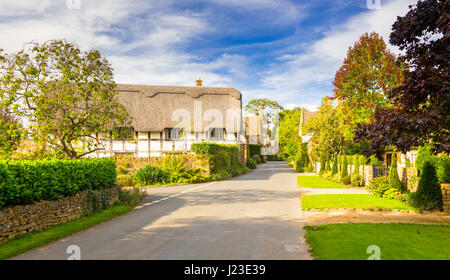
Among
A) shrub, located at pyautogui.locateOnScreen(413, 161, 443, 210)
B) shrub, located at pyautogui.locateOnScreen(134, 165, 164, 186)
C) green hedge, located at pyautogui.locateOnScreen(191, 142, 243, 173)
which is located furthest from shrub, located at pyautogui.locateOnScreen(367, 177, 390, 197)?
shrub, located at pyautogui.locateOnScreen(134, 165, 164, 186)

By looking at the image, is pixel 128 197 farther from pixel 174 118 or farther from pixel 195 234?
pixel 174 118

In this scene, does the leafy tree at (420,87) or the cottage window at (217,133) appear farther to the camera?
the cottage window at (217,133)

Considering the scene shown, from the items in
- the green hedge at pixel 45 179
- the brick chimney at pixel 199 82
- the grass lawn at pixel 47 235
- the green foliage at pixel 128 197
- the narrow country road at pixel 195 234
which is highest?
the brick chimney at pixel 199 82

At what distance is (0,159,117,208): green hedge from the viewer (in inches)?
321

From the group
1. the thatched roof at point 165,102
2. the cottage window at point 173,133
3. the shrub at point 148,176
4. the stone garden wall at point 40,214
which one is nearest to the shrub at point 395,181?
the stone garden wall at point 40,214

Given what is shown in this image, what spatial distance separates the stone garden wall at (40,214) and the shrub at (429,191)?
11862mm

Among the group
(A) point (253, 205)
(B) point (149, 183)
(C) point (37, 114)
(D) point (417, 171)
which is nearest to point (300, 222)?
(A) point (253, 205)

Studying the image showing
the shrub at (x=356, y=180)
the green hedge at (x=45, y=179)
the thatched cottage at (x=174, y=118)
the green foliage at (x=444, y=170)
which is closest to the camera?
the green hedge at (x=45, y=179)

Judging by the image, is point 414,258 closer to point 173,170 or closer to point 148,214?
point 148,214

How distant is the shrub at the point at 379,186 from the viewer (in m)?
16.2

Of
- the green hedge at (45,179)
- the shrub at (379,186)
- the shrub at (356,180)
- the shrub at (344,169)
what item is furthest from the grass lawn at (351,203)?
the shrub at (344,169)

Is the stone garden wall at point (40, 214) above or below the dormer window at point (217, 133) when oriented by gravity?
below

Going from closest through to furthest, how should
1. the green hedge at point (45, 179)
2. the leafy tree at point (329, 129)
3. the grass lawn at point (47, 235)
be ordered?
1. the grass lawn at point (47, 235)
2. the green hedge at point (45, 179)
3. the leafy tree at point (329, 129)

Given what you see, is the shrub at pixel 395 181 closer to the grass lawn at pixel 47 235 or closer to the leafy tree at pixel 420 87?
the leafy tree at pixel 420 87
